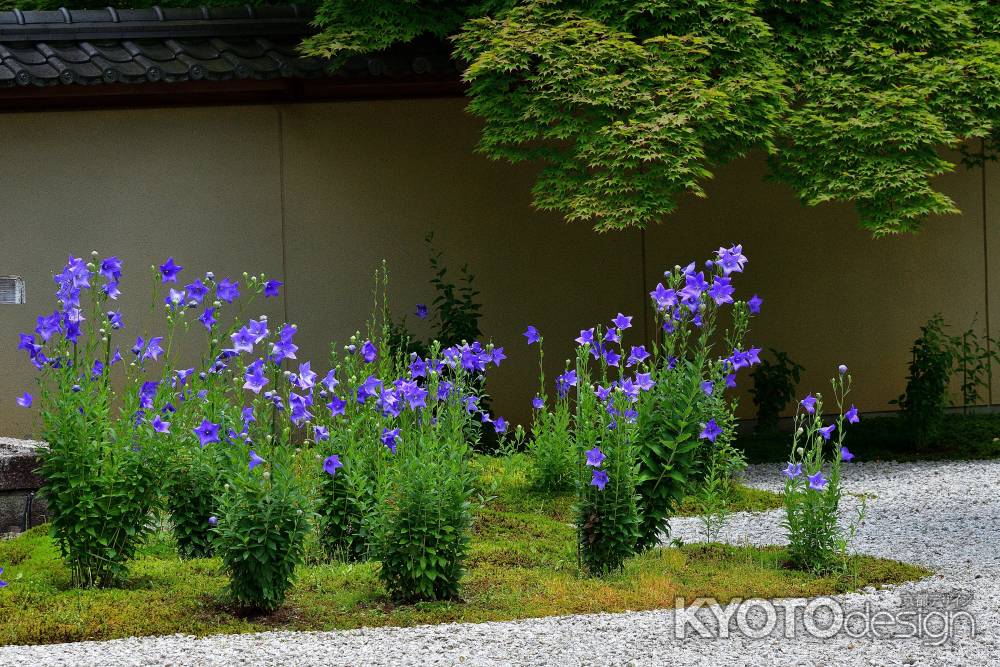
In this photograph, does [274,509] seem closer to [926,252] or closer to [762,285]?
[762,285]

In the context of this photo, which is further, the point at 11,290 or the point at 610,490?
the point at 11,290

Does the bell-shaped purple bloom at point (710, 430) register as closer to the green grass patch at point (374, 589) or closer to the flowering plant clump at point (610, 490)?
the flowering plant clump at point (610, 490)

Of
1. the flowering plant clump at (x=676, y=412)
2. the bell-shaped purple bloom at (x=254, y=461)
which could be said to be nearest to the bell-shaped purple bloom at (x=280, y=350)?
the bell-shaped purple bloom at (x=254, y=461)

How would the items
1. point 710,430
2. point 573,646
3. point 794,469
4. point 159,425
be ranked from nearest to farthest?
1. point 573,646
2. point 159,425
3. point 710,430
4. point 794,469

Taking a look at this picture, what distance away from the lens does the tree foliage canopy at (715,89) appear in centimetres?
670

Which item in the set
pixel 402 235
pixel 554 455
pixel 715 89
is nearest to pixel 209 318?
pixel 554 455

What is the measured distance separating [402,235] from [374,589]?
4.38m

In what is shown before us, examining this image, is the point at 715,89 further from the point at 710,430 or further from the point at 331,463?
the point at 331,463

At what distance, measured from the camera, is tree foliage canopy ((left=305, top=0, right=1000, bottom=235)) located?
22.0 feet

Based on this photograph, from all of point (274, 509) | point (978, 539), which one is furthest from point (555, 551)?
point (978, 539)

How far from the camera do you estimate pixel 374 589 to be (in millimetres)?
4344

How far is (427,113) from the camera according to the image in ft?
27.8

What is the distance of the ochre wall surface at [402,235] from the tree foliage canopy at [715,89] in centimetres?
124

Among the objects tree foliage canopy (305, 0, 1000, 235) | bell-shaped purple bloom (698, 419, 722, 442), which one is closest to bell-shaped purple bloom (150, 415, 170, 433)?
bell-shaped purple bloom (698, 419, 722, 442)
